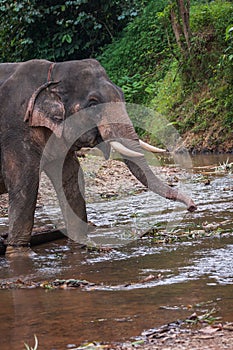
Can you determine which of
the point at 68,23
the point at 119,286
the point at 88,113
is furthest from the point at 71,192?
the point at 68,23

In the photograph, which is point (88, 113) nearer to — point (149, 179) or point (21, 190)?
point (149, 179)

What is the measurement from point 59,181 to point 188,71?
979cm

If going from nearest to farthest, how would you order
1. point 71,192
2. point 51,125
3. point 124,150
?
point 124,150
point 51,125
point 71,192

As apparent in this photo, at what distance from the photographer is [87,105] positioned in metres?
7.00

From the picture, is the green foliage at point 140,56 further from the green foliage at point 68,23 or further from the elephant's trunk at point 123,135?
the elephant's trunk at point 123,135

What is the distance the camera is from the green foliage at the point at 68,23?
2280cm

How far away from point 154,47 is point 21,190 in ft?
47.4

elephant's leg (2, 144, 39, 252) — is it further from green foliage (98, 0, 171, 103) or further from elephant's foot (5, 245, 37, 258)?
green foliage (98, 0, 171, 103)

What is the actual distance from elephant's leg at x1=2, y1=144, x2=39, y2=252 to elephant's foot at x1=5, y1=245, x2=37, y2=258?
0.03 metres

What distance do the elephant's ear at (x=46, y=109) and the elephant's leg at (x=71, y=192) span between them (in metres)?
0.60

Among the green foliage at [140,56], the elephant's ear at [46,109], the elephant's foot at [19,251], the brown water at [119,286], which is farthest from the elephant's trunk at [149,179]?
the green foliage at [140,56]

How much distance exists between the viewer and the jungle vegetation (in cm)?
1591

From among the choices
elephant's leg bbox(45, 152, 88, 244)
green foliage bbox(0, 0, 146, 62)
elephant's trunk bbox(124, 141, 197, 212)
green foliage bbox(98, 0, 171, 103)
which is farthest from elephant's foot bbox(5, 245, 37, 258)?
green foliage bbox(0, 0, 146, 62)

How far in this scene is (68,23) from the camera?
22625mm
